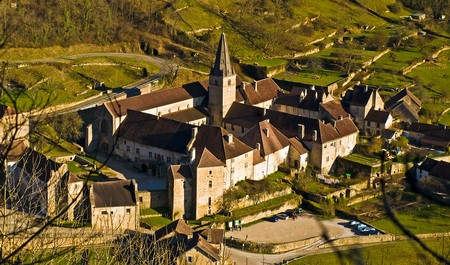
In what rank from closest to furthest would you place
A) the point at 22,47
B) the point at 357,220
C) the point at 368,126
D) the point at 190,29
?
the point at 357,220, the point at 368,126, the point at 22,47, the point at 190,29

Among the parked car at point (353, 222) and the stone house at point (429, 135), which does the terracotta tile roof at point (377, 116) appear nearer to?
the stone house at point (429, 135)

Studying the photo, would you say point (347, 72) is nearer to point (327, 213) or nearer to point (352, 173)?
point (352, 173)

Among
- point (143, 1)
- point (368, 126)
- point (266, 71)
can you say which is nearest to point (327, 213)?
point (368, 126)

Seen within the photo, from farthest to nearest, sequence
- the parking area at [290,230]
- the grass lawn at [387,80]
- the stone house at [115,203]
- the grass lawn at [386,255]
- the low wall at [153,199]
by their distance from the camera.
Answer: the grass lawn at [387,80] < the low wall at [153,199] < the parking area at [290,230] < the stone house at [115,203] < the grass lawn at [386,255]

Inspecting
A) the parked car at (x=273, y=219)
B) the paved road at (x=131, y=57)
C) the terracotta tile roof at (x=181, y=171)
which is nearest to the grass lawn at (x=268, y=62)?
the paved road at (x=131, y=57)

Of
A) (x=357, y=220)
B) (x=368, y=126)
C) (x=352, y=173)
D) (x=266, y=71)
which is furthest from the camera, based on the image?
(x=266, y=71)

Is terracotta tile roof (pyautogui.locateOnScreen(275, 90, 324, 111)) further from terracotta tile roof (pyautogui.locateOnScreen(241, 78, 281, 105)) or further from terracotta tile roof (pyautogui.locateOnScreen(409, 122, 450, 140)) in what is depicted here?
terracotta tile roof (pyautogui.locateOnScreen(409, 122, 450, 140))
